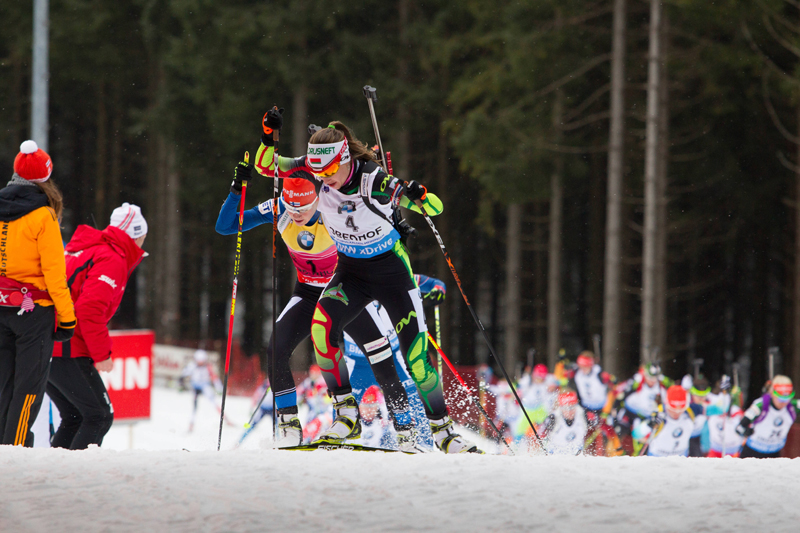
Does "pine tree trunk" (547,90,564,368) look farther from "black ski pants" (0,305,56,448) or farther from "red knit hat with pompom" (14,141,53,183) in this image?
"black ski pants" (0,305,56,448)

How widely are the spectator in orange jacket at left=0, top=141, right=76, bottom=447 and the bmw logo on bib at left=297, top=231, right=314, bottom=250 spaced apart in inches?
57.7

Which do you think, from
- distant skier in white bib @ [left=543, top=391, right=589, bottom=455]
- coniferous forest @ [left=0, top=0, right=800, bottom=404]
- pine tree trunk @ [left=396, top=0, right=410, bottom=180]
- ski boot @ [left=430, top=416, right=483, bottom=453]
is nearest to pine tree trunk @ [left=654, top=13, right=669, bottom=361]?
coniferous forest @ [left=0, top=0, right=800, bottom=404]

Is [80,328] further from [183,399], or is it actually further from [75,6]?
[75,6]

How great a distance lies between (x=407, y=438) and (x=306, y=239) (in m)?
1.43

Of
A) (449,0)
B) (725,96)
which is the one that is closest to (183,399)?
(449,0)

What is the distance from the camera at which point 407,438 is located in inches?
217

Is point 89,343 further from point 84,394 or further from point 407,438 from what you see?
point 407,438

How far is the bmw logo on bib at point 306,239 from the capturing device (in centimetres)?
553

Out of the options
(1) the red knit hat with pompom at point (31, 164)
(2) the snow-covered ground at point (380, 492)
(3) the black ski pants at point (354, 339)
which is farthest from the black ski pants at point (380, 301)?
(1) the red knit hat with pompom at point (31, 164)

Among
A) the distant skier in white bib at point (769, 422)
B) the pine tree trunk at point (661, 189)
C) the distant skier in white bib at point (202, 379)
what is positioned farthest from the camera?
the distant skier in white bib at point (202, 379)

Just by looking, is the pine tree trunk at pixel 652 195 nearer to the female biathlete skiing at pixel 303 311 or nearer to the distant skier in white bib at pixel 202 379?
the distant skier in white bib at pixel 202 379

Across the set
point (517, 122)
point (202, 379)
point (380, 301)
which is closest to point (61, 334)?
point (380, 301)

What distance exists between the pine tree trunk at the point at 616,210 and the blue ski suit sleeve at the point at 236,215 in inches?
424

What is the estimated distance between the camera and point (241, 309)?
32.5m
